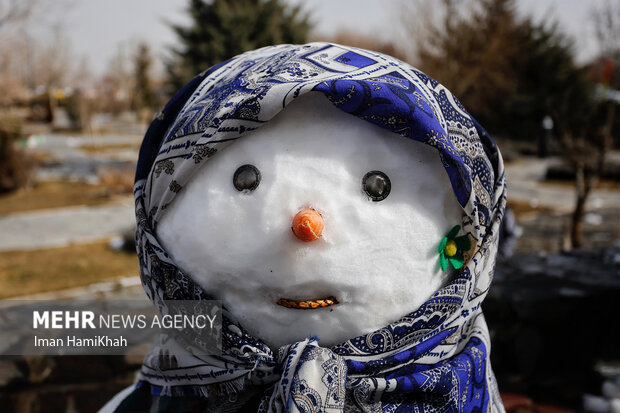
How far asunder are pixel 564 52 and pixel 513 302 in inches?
667

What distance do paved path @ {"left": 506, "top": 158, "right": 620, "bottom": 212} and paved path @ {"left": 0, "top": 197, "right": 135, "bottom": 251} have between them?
8.19 meters

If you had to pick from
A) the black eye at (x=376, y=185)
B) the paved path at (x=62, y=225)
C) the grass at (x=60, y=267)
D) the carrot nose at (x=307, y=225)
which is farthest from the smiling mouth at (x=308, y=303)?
the paved path at (x=62, y=225)

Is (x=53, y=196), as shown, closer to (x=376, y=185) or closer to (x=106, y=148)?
(x=106, y=148)

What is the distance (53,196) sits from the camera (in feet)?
38.5

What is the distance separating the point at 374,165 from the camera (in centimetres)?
139

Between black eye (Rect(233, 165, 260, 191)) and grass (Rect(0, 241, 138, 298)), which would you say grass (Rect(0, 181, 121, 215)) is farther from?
black eye (Rect(233, 165, 260, 191))

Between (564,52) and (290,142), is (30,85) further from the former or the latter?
(290,142)

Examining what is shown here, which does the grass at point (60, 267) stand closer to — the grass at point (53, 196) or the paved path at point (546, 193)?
the grass at point (53, 196)

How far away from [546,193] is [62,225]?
10.2 metres

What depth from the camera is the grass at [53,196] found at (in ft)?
35.4

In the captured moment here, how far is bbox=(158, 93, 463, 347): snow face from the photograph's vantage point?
52.7 inches

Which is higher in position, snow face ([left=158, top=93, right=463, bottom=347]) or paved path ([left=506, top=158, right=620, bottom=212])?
snow face ([left=158, top=93, right=463, bottom=347])

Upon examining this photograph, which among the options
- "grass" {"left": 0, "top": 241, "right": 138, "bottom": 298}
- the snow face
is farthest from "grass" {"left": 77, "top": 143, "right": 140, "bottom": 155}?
the snow face

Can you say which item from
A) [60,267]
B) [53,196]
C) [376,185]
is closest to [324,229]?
[376,185]
